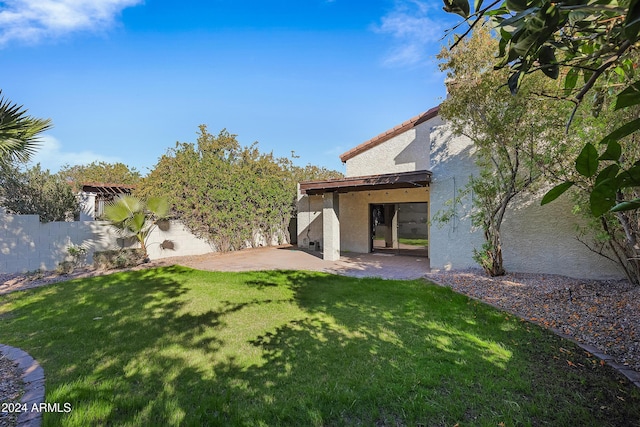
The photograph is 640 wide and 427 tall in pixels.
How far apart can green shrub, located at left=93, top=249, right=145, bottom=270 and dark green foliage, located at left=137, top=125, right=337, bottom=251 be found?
317 centimetres

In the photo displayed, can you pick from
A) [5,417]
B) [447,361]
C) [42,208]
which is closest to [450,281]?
[447,361]

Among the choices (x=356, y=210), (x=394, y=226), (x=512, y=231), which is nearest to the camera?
(x=512, y=231)

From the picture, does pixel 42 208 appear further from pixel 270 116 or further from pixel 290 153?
pixel 290 153

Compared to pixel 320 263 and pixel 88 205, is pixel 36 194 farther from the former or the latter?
pixel 320 263

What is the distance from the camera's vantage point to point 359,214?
58.0 feet

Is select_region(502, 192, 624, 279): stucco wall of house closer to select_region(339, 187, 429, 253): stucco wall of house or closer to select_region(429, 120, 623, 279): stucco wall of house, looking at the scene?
select_region(429, 120, 623, 279): stucco wall of house

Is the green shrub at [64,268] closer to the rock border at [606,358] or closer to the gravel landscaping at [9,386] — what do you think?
the gravel landscaping at [9,386]

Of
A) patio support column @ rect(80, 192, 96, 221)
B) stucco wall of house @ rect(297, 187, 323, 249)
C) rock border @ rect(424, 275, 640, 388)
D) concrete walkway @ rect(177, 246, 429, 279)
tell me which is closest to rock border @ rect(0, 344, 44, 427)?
rock border @ rect(424, 275, 640, 388)

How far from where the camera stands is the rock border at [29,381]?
329 cm

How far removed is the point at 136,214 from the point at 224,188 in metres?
4.76

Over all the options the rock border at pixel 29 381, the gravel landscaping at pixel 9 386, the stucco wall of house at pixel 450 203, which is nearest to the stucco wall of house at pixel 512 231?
the stucco wall of house at pixel 450 203

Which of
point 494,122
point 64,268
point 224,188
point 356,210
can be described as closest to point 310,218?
point 356,210

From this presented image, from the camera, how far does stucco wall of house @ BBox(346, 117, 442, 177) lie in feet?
51.4

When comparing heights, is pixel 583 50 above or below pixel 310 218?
above
